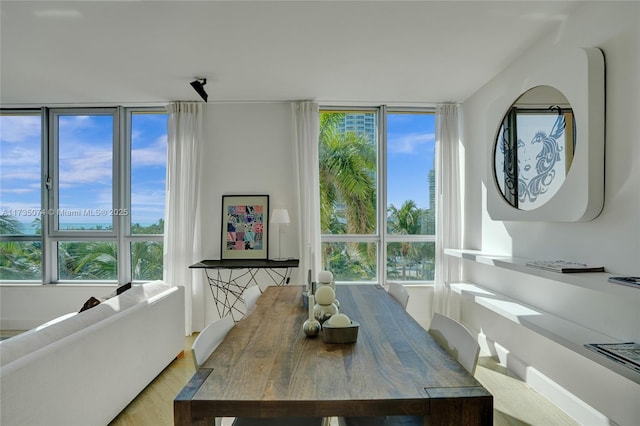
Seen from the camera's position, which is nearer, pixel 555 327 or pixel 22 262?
pixel 555 327

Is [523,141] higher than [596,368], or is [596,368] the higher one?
[523,141]

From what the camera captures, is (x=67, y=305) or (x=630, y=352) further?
(x=67, y=305)

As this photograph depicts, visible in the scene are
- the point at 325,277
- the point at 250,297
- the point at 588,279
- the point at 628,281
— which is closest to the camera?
the point at 628,281

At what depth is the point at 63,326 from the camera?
2.03 metres

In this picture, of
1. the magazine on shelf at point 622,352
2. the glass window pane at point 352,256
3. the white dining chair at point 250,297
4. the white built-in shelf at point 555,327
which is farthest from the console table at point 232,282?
the magazine on shelf at point 622,352

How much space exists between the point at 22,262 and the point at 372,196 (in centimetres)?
429

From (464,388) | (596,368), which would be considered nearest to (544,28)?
(596,368)

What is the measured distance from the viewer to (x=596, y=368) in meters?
2.19

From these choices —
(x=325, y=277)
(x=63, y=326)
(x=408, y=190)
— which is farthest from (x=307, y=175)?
(x=63, y=326)

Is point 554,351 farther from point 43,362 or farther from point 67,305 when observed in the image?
point 67,305

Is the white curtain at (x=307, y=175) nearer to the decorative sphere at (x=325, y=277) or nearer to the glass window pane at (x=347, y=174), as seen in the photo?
the glass window pane at (x=347, y=174)

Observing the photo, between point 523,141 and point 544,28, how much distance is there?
0.76 meters

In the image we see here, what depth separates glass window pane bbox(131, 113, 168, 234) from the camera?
4430mm

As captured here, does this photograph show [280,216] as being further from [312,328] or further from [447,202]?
[312,328]
